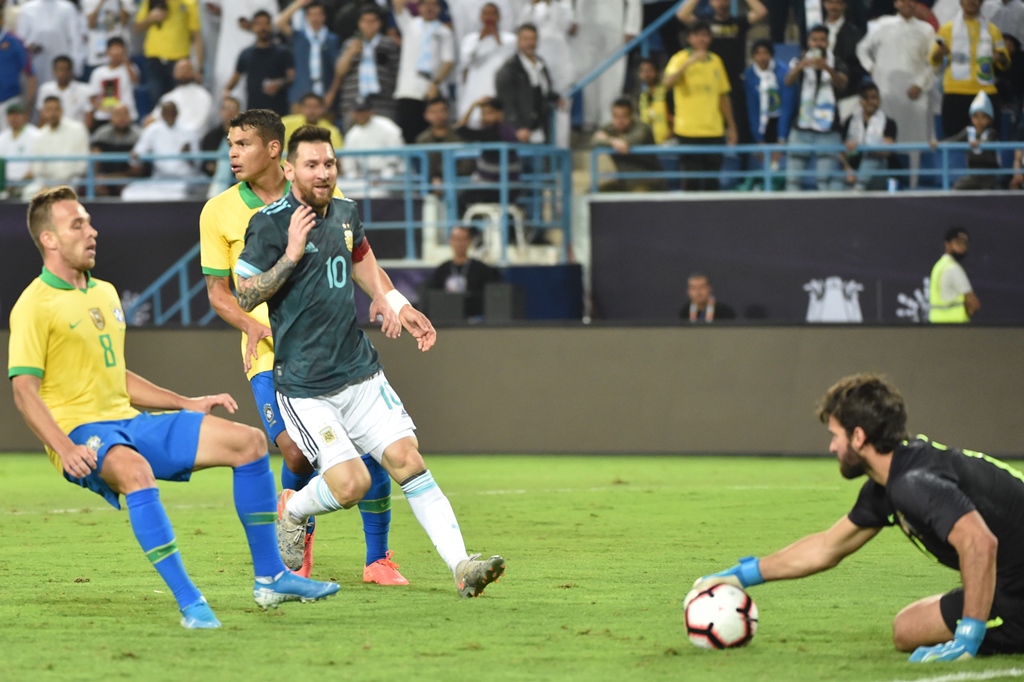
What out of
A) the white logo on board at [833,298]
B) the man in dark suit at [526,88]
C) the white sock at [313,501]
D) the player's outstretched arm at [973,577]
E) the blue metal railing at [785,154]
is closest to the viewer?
the player's outstretched arm at [973,577]

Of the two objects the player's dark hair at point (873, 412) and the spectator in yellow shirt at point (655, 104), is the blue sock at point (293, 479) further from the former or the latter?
the spectator in yellow shirt at point (655, 104)

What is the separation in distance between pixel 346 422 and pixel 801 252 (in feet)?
34.0

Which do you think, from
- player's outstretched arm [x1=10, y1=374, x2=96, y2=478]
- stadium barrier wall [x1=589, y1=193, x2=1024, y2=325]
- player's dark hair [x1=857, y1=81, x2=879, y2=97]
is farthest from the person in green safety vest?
player's outstretched arm [x1=10, y1=374, x2=96, y2=478]

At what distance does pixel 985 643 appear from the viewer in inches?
223

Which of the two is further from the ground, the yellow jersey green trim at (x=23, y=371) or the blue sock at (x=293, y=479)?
the yellow jersey green trim at (x=23, y=371)

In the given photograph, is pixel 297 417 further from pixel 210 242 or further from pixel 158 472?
pixel 210 242

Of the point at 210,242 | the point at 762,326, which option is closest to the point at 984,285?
the point at 762,326

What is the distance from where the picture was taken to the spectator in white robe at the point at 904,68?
16.8 metres

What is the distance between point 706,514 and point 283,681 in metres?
5.77

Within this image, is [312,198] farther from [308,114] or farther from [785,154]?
[785,154]

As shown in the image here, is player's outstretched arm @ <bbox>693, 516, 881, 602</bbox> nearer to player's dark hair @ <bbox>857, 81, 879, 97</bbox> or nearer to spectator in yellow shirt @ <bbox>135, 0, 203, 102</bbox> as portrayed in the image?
player's dark hair @ <bbox>857, 81, 879, 97</bbox>

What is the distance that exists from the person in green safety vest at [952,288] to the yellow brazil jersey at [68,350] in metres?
10.7

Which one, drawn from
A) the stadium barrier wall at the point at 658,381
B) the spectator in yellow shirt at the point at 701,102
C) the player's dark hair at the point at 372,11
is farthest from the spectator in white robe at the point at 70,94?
the spectator in yellow shirt at the point at 701,102

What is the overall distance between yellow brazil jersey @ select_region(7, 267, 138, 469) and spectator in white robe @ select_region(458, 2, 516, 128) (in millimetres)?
11656
